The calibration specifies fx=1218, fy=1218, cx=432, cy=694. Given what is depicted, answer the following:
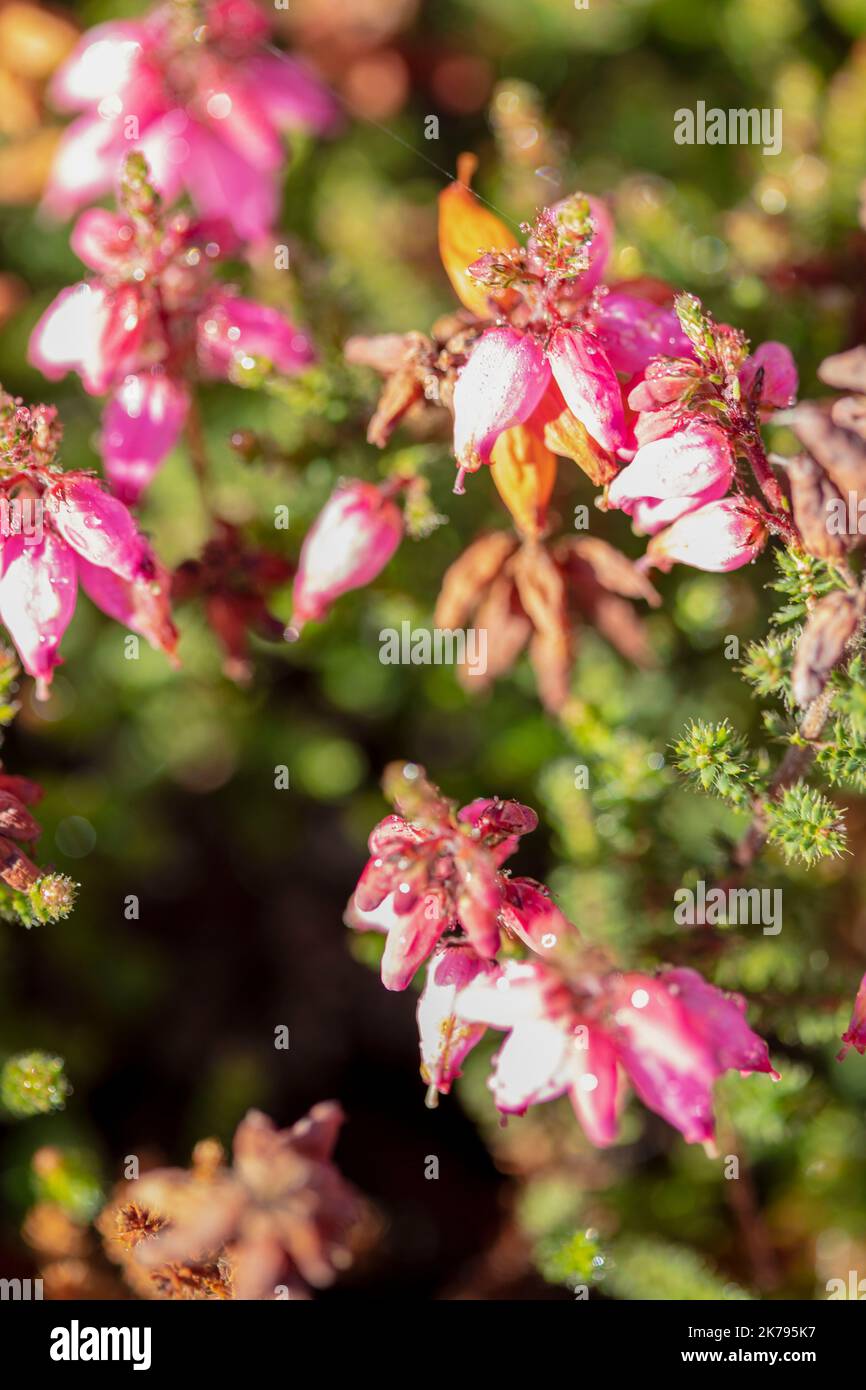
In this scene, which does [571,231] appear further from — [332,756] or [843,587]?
[332,756]

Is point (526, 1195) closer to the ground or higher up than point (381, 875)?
closer to the ground

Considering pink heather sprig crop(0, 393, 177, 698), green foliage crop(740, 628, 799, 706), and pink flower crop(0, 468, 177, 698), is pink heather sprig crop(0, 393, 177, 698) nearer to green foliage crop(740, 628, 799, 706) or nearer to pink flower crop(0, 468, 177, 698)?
pink flower crop(0, 468, 177, 698)

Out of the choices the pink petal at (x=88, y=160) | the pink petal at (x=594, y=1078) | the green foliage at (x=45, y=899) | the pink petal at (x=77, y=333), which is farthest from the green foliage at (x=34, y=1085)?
the pink petal at (x=88, y=160)

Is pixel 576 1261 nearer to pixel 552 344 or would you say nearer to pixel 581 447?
pixel 581 447

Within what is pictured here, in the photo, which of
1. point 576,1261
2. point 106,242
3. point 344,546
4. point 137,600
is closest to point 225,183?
point 106,242

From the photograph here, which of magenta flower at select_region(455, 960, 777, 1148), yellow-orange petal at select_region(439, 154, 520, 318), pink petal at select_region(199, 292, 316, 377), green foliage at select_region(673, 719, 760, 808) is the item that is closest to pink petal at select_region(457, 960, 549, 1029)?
magenta flower at select_region(455, 960, 777, 1148)

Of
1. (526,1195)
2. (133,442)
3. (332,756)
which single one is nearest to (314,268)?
(133,442)
